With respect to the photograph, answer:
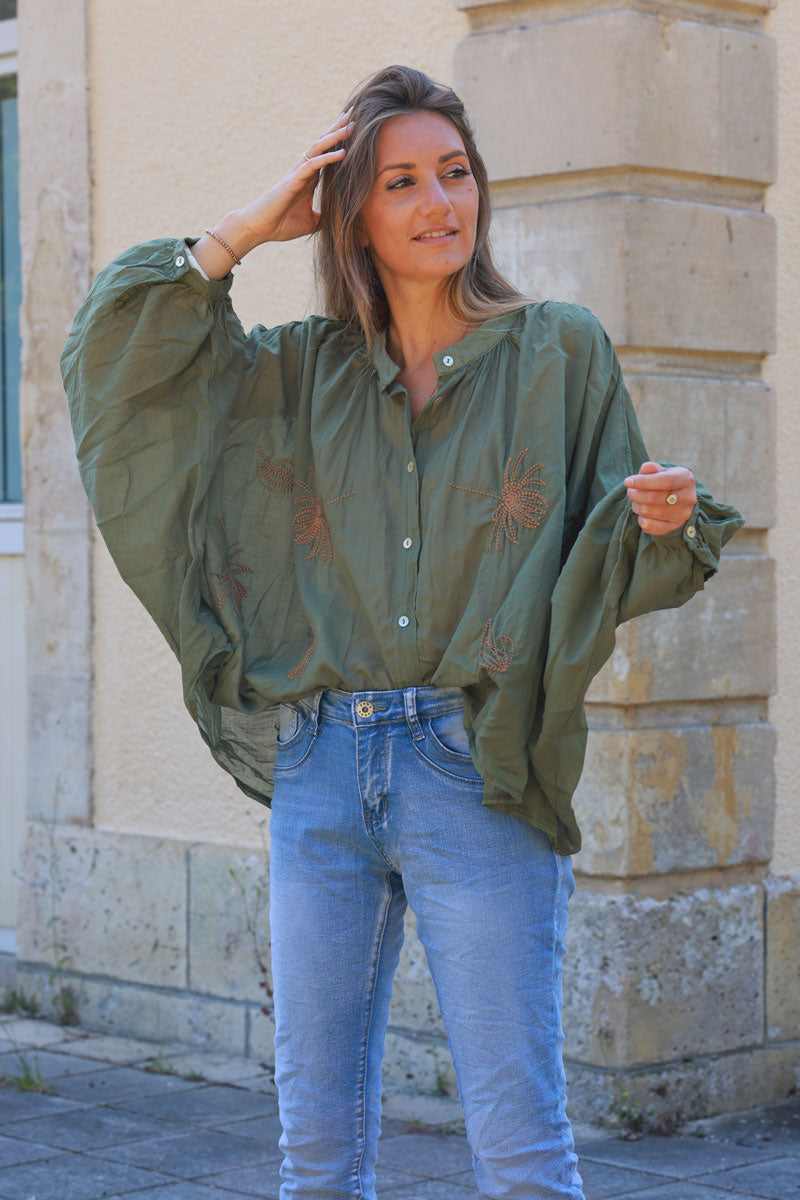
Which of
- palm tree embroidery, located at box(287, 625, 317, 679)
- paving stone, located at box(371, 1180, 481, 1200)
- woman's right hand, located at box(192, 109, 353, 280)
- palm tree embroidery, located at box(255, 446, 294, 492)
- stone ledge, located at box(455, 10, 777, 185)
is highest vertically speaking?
stone ledge, located at box(455, 10, 777, 185)

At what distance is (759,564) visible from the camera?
14.1 feet

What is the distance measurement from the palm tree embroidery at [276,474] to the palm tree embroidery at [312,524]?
0.06 feet

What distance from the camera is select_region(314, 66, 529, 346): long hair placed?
2.54 meters

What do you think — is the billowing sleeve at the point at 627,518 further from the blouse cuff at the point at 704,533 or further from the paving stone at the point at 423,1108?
the paving stone at the point at 423,1108

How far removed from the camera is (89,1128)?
430cm

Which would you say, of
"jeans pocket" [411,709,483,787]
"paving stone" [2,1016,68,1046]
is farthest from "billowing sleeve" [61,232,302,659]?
"paving stone" [2,1016,68,1046]

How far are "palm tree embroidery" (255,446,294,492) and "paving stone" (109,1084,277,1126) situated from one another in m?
2.26

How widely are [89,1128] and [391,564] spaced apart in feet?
7.94

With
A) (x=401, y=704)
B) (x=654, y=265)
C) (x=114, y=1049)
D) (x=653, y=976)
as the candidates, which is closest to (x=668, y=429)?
(x=654, y=265)

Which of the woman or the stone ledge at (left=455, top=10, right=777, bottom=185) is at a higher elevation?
the stone ledge at (left=455, top=10, right=777, bottom=185)

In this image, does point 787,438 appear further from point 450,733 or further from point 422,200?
point 450,733

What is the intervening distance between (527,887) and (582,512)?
534mm

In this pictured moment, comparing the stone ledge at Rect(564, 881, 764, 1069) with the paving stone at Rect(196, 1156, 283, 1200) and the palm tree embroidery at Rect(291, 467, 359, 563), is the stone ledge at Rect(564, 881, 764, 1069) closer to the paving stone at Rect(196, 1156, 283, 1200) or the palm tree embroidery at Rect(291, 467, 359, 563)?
the paving stone at Rect(196, 1156, 283, 1200)

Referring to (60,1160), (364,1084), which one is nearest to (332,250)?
(364,1084)
